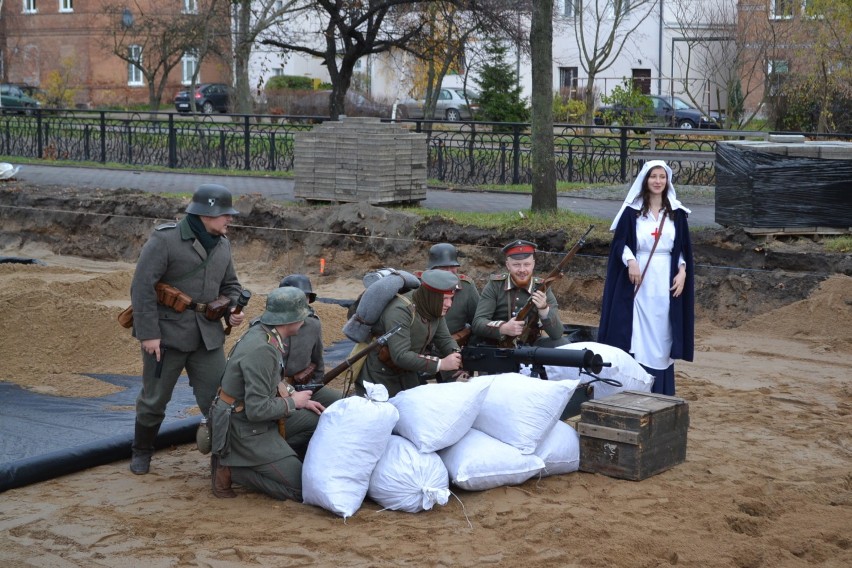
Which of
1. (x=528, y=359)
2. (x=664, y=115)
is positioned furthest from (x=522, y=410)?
(x=664, y=115)

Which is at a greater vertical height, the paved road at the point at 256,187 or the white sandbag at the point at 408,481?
the paved road at the point at 256,187

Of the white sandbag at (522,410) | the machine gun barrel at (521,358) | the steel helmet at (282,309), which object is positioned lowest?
the white sandbag at (522,410)

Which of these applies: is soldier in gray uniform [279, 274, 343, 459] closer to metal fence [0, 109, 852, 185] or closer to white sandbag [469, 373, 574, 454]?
white sandbag [469, 373, 574, 454]

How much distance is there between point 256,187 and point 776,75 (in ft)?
49.2

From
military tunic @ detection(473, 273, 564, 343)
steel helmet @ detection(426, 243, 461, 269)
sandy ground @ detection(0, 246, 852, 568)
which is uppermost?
steel helmet @ detection(426, 243, 461, 269)

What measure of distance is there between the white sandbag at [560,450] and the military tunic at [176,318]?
1913 mm

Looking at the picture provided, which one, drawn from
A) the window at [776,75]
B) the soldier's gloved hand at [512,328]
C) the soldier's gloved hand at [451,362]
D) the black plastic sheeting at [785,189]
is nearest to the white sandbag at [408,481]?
the soldier's gloved hand at [451,362]

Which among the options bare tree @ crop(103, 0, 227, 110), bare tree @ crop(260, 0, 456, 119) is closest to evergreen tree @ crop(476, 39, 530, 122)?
bare tree @ crop(260, 0, 456, 119)

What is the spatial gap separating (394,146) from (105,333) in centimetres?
624

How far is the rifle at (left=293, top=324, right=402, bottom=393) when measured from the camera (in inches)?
236

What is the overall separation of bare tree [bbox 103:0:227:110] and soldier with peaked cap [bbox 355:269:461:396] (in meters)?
25.2

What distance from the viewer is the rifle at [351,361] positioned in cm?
600

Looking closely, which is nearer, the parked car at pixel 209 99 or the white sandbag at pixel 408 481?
the white sandbag at pixel 408 481

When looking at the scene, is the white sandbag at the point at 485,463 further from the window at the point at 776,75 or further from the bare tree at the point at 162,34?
the bare tree at the point at 162,34
